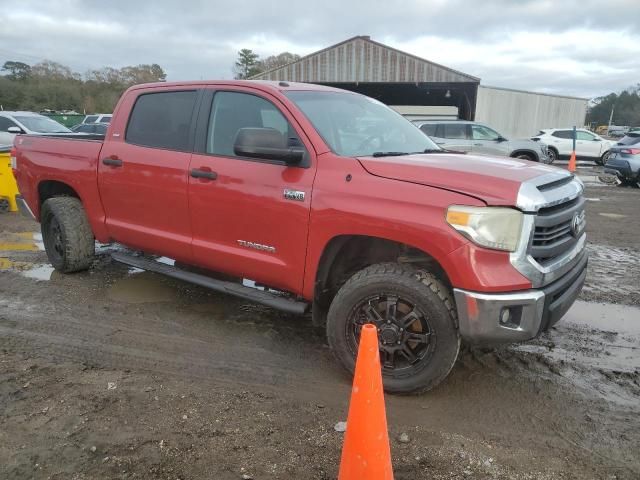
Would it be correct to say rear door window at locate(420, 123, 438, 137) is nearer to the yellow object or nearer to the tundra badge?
the yellow object

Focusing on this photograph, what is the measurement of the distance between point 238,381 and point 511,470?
67.5 inches

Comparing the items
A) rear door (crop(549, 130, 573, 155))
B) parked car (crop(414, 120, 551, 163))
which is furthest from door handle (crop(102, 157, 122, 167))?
rear door (crop(549, 130, 573, 155))

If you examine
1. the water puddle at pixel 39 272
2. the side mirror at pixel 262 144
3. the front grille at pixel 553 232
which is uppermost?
the side mirror at pixel 262 144

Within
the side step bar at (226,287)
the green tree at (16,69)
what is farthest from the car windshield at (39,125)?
the green tree at (16,69)

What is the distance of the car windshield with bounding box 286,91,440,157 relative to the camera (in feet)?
11.5

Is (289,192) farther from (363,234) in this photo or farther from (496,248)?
(496,248)

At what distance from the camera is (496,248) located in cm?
266

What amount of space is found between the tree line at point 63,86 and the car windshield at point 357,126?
4750 centimetres

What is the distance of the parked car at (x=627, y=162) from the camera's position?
45.9ft

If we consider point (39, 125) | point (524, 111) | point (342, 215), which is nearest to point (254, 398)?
point (342, 215)

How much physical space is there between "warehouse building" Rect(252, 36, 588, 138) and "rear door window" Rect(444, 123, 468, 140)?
31.0 feet

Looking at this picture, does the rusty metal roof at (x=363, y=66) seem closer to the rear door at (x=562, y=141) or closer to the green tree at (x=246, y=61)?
the rear door at (x=562, y=141)

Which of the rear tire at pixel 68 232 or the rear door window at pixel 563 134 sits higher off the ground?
the rear door window at pixel 563 134

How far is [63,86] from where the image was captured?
2213 inches
